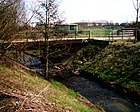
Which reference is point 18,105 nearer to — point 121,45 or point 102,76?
point 102,76

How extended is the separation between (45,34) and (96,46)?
18.3 m

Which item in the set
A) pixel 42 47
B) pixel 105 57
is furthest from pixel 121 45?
pixel 42 47

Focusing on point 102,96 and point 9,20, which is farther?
point 102,96

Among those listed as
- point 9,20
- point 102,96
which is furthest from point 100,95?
point 9,20

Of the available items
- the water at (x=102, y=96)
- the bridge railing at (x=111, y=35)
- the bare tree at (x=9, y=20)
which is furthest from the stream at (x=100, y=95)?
the bridge railing at (x=111, y=35)

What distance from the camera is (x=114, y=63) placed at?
3441cm

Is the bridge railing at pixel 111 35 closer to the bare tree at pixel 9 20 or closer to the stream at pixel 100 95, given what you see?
the stream at pixel 100 95

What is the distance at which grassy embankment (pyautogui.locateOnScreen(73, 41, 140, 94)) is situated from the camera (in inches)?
1133

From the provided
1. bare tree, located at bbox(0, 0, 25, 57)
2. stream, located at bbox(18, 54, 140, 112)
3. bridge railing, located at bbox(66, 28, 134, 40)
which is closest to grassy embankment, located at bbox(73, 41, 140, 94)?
stream, located at bbox(18, 54, 140, 112)

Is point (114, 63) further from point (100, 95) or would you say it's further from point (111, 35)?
point (111, 35)

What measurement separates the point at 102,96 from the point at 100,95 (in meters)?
0.41

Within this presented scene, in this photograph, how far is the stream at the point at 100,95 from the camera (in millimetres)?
21906

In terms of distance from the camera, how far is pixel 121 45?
3988cm

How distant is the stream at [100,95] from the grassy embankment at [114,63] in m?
1.72
